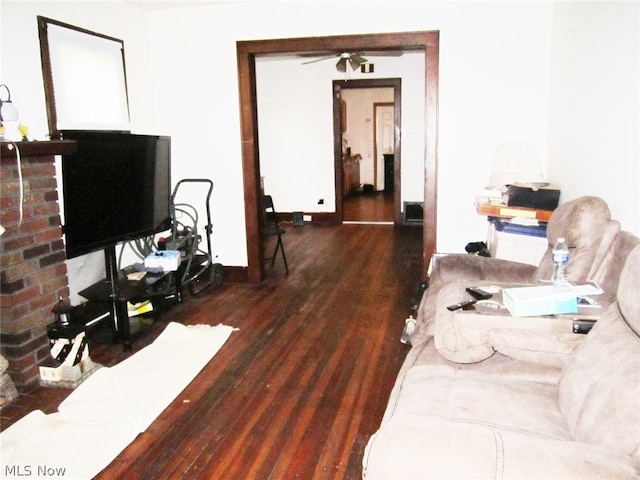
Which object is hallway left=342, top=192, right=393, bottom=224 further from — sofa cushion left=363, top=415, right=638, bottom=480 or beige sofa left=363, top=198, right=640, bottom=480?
sofa cushion left=363, top=415, right=638, bottom=480

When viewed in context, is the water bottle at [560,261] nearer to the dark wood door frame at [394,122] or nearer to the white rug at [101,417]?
the white rug at [101,417]

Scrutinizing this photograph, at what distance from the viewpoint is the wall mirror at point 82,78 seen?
3293 mm

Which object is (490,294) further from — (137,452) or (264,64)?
(264,64)

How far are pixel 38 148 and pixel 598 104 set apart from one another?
9.95 ft

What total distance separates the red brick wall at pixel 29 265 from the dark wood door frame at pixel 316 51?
1.90m

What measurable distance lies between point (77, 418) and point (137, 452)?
0.45 meters

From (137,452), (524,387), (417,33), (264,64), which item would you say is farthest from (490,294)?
(264,64)

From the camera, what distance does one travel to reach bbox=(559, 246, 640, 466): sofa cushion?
4.19 feet

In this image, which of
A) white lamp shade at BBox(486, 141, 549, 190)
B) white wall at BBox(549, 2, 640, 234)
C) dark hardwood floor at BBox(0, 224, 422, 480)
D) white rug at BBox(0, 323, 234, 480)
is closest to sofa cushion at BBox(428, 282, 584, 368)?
dark hardwood floor at BBox(0, 224, 422, 480)

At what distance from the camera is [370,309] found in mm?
3967

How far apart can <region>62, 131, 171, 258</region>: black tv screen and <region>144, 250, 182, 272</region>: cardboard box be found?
0.20m

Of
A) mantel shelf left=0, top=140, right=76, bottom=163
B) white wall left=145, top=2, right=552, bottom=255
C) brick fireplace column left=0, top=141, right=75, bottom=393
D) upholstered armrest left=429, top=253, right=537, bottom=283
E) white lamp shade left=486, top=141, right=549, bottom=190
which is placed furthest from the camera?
white wall left=145, top=2, right=552, bottom=255

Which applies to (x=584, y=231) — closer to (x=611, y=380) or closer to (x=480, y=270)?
(x=480, y=270)

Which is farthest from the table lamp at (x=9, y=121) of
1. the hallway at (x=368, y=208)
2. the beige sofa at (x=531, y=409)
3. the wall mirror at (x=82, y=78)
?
the hallway at (x=368, y=208)
